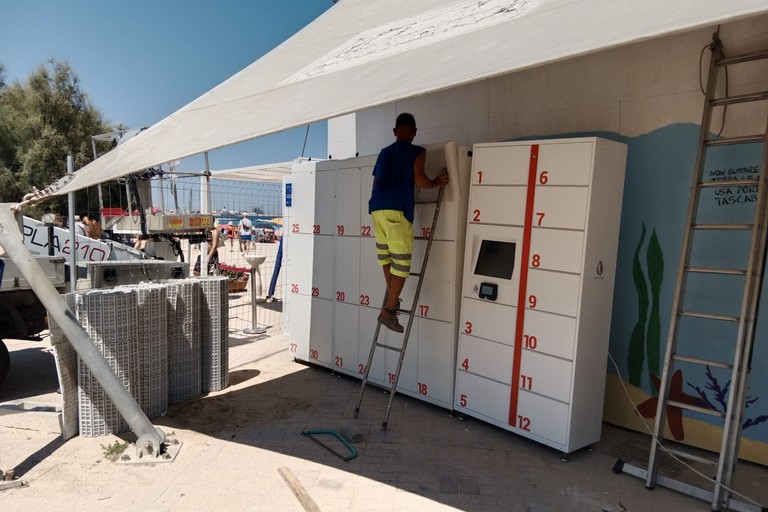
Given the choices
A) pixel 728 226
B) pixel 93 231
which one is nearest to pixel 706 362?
pixel 728 226

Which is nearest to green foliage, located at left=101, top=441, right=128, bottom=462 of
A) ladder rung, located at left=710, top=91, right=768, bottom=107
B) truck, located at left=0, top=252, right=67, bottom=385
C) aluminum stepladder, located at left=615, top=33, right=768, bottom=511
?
truck, located at left=0, top=252, right=67, bottom=385

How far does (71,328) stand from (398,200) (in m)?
2.70

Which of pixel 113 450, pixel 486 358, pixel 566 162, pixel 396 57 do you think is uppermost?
pixel 396 57

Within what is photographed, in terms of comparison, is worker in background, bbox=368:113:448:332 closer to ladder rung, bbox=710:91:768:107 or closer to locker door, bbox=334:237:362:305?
locker door, bbox=334:237:362:305

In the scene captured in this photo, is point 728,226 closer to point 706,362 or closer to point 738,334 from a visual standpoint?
point 738,334

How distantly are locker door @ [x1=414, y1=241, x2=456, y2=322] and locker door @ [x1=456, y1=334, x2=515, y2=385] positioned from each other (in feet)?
0.98

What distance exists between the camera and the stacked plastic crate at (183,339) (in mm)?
4750

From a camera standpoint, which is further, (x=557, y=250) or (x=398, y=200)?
(x=398, y=200)

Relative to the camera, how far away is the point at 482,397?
435 centimetres

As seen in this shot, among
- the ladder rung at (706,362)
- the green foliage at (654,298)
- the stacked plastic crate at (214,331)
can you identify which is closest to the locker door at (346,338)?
the stacked plastic crate at (214,331)

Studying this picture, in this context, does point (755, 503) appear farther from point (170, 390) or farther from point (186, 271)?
point (186, 271)

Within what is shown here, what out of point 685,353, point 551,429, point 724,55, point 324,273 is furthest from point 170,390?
point 724,55

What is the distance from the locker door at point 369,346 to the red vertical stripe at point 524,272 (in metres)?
1.55

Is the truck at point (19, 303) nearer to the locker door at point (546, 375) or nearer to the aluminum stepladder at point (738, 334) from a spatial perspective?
the locker door at point (546, 375)
